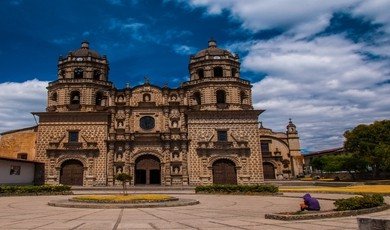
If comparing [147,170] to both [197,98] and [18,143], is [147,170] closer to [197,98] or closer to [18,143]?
[197,98]

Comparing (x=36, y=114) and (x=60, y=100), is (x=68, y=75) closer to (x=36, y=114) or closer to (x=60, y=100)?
(x=60, y=100)

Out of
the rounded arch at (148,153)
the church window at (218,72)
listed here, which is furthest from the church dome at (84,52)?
the church window at (218,72)

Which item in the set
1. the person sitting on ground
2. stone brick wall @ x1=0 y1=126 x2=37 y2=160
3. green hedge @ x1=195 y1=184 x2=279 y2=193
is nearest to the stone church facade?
stone brick wall @ x1=0 y1=126 x2=37 y2=160

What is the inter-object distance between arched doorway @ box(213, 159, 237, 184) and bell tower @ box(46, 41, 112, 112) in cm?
1449

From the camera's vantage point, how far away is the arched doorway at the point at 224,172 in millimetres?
36812

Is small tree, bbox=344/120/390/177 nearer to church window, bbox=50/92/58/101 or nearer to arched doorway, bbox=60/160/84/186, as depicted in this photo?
arched doorway, bbox=60/160/84/186

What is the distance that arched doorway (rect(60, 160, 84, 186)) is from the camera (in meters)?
36.2

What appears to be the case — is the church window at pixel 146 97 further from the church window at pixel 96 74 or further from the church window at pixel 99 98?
the church window at pixel 96 74

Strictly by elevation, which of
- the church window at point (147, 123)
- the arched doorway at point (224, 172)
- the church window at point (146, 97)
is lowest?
the arched doorway at point (224, 172)

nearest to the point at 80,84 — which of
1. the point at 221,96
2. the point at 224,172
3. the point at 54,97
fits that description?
the point at 54,97

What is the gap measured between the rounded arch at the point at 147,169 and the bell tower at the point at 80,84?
24.5ft

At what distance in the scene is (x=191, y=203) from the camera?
16062mm

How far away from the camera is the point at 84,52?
130 feet

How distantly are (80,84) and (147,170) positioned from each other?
1207 cm
